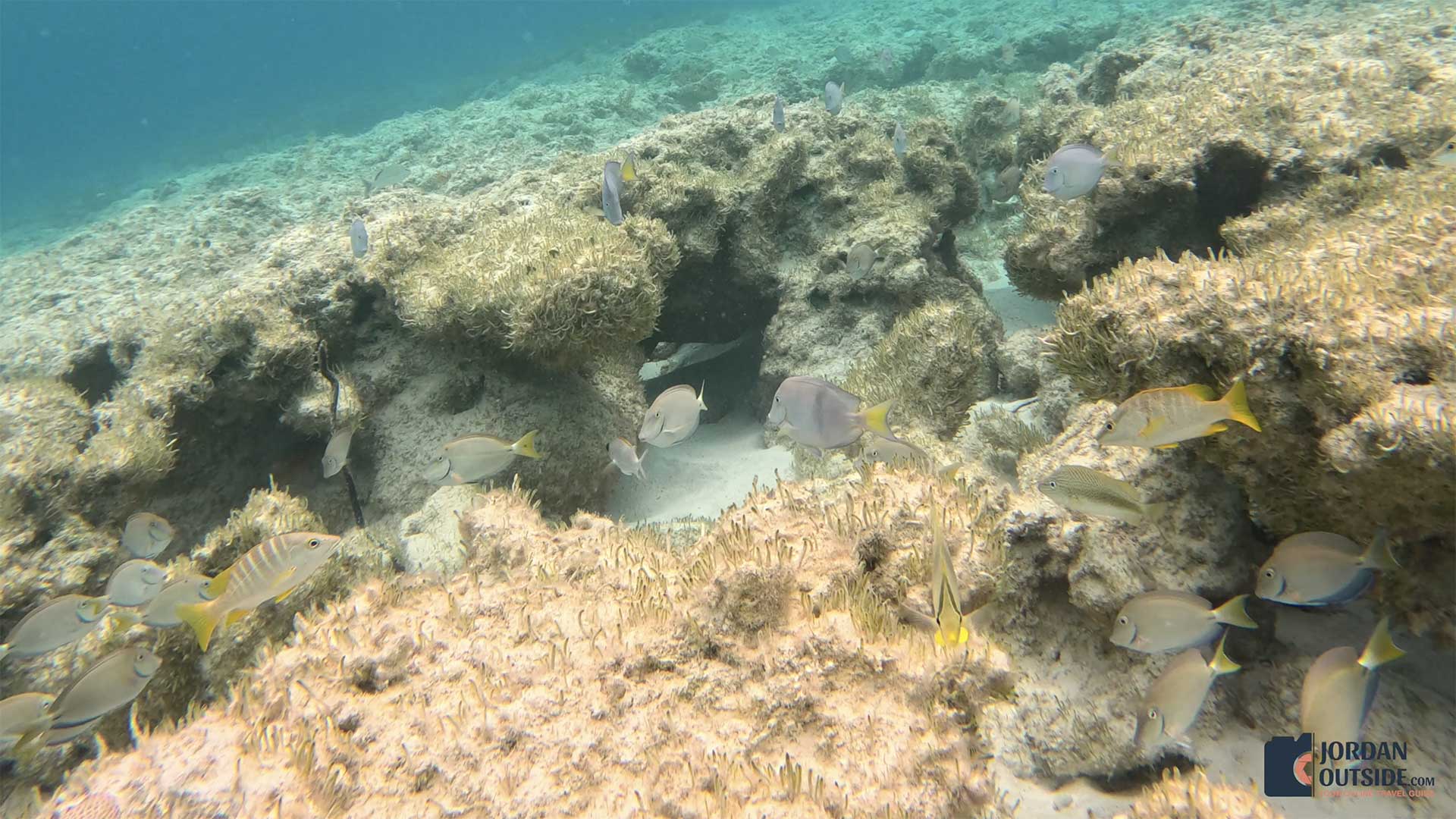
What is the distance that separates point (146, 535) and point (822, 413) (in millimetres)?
4750

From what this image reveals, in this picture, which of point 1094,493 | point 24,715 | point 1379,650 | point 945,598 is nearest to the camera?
point 945,598

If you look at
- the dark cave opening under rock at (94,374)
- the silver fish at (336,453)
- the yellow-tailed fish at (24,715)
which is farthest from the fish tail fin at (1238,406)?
the dark cave opening under rock at (94,374)

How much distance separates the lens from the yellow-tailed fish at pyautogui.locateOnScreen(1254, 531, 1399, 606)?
204 cm

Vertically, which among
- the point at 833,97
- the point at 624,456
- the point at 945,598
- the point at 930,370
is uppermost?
the point at 833,97

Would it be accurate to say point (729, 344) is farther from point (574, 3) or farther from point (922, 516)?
point (574, 3)

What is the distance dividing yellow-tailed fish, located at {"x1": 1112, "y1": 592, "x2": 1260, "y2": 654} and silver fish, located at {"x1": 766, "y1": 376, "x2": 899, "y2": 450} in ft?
4.64

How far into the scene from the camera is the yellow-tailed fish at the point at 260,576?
2852 millimetres

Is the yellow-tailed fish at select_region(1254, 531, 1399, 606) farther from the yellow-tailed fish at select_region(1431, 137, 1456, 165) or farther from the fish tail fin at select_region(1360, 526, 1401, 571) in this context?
the yellow-tailed fish at select_region(1431, 137, 1456, 165)

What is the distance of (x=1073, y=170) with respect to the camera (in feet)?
14.7

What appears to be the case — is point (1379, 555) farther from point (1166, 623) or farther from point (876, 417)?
point (876, 417)

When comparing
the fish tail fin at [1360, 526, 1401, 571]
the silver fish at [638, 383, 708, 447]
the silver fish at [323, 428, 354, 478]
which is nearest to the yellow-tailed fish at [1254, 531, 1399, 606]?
the fish tail fin at [1360, 526, 1401, 571]

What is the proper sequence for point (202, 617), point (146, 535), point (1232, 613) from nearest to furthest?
point (1232, 613) < point (202, 617) < point (146, 535)

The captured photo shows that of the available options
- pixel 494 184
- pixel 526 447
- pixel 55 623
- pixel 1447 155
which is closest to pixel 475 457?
pixel 526 447

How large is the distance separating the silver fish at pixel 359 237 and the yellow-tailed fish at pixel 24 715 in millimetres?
3671
